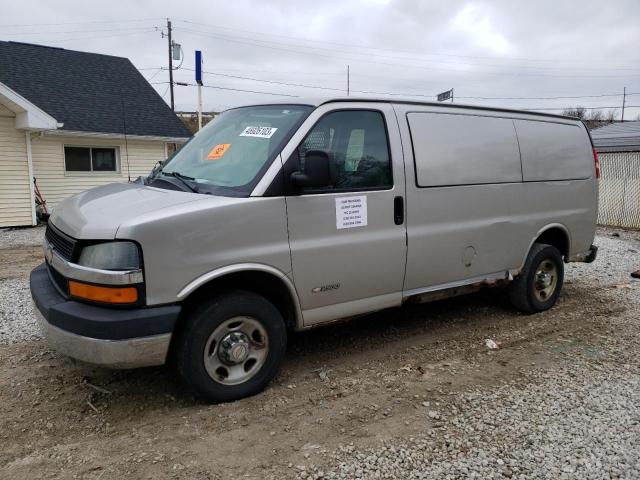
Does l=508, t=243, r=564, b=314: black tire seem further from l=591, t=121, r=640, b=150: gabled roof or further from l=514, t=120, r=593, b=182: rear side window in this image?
l=591, t=121, r=640, b=150: gabled roof

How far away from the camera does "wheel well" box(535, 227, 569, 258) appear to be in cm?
577

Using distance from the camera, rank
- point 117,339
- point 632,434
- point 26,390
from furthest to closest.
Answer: point 26,390, point 632,434, point 117,339

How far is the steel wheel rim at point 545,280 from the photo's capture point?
18.9 feet

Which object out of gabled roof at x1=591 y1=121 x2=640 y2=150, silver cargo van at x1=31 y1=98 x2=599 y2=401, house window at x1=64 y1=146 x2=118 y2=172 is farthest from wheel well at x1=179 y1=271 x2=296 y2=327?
gabled roof at x1=591 y1=121 x2=640 y2=150

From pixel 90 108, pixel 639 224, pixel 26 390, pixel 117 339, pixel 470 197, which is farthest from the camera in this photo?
pixel 90 108

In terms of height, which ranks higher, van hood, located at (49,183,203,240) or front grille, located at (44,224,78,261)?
van hood, located at (49,183,203,240)

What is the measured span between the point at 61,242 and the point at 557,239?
515 centimetres

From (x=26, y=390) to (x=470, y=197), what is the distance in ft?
13.2

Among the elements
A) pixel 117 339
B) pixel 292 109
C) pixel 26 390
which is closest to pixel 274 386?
pixel 117 339

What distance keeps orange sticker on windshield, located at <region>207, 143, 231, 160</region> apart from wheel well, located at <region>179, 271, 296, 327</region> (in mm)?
1034

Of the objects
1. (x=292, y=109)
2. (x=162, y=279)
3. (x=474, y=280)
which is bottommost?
(x=474, y=280)

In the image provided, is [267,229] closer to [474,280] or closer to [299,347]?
[299,347]

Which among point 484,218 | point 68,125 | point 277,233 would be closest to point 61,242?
point 277,233

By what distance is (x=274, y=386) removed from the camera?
12.9ft
